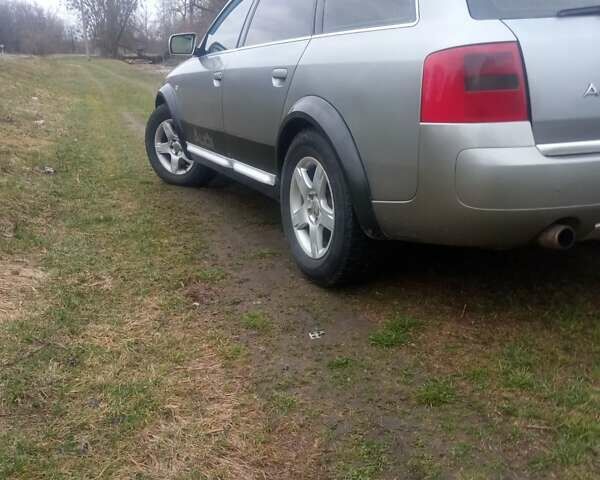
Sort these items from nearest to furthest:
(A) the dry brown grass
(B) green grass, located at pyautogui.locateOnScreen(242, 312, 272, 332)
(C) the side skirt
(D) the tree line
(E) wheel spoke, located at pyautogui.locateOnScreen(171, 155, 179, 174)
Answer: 1. (B) green grass, located at pyautogui.locateOnScreen(242, 312, 272, 332)
2. (A) the dry brown grass
3. (C) the side skirt
4. (E) wheel spoke, located at pyautogui.locateOnScreen(171, 155, 179, 174)
5. (D) the tree line

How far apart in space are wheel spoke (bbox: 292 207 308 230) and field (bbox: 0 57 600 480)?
28 cm

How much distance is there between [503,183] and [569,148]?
28 cm

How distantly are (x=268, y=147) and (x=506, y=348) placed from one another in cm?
179

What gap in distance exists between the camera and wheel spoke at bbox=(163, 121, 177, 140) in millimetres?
5684

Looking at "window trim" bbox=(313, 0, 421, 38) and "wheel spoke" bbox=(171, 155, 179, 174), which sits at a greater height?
"window trim" bbox=(313, 0, 421, 38)

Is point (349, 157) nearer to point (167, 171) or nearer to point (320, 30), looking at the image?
point (320, 30)

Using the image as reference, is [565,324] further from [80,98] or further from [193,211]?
[80,98]

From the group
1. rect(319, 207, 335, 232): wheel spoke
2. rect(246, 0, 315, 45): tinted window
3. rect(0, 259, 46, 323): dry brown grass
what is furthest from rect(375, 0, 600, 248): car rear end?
rect(0, 259, 46, 323): dry brown grass

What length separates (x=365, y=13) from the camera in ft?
10.0

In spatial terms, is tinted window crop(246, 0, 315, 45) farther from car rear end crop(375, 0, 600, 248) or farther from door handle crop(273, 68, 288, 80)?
car rear end crop(375, 0, 600, 248)

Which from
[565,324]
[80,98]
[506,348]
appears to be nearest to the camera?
[506,348]

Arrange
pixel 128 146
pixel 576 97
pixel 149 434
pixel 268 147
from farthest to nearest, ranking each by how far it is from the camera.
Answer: pixel 128 146, pixel 268 147, pixel 576 97, pixel 149 434

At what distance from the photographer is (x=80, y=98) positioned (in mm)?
16016

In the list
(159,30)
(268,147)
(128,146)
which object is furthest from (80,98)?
(159,30)
